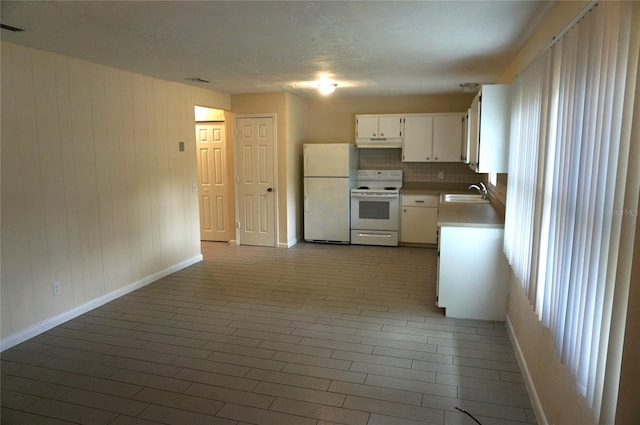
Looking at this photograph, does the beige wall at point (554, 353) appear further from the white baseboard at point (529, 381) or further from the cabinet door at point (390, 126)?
the cabinet door at point (390, 126)

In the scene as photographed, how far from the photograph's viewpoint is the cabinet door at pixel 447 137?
6.53m

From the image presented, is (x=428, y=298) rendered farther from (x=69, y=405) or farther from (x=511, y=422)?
(x=69, y=405)

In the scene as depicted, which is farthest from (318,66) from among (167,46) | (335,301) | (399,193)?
(399,193)

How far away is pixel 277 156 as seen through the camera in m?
6.56

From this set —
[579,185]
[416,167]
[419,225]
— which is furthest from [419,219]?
[579,185]

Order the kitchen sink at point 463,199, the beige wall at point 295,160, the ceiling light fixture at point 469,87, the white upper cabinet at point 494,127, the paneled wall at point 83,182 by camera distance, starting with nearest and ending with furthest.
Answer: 1. the paneled wall at point 83,182
2. the white upper cabinet at point 494,127
3. the kitchen sink at point 463,199
4. the ceiling light fixture at point 469,87
5. the beige wall at point 295,160

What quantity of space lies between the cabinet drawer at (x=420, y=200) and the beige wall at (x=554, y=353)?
9.09ft

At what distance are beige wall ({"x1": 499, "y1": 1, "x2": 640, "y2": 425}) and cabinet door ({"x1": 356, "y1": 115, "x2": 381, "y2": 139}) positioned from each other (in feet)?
9.98

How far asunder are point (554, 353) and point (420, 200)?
4.54 metres

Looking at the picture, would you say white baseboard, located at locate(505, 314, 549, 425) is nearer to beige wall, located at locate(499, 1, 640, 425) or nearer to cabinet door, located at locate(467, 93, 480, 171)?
beige wall, located at locate(499, 1, 640, 425)

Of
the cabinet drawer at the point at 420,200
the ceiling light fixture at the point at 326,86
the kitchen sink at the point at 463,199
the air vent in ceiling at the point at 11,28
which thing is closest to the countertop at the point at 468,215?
the kitchen sink at the point at 463,199

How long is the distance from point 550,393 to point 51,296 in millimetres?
3848

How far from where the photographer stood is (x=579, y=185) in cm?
162

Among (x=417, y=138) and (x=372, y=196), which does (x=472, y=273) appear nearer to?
(x=372, y=196)
